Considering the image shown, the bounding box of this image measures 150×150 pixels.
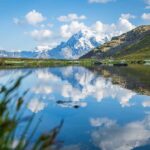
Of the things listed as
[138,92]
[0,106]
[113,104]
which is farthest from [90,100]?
[0,106]

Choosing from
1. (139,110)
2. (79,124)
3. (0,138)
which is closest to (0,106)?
(0,138)

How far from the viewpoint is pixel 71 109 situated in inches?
2042

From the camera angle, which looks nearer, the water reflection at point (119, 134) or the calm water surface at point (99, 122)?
the water reflection at point (119, 134)

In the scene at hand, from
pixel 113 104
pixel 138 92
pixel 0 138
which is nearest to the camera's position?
pixel 0 138

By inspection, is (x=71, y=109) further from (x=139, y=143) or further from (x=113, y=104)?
(x=139, y=143)

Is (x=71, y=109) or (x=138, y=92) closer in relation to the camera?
(x=71, y=109)

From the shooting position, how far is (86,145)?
104ft

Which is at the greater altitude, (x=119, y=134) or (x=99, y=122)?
(x=119, y=134)

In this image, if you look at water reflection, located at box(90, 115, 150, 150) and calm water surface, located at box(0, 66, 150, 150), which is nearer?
water reflection, located at box(90, 115, 150, 150)

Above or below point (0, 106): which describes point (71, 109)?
below

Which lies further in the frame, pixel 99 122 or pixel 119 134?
pixel 99 122

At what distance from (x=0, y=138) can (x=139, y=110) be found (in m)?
45.9

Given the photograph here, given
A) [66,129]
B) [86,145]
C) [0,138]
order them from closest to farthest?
1. [0,138]
2. [86,145]
3. [66,129]

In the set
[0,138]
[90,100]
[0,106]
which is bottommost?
[90,100]
